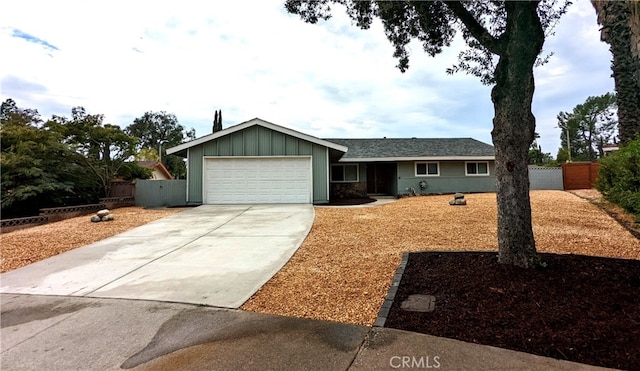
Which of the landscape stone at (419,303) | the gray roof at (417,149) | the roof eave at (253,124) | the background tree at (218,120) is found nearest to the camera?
the landscape stone at (419,303)

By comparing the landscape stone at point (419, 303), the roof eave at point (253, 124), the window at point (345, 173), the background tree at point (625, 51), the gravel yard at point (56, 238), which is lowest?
the landscape stone at point (419, 303)

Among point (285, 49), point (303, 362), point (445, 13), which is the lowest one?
point (303, 362)

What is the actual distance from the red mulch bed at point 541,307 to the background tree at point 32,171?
43.2 feet

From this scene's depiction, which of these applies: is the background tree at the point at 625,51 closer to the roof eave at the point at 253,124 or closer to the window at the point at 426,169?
the window at the point at 426,169

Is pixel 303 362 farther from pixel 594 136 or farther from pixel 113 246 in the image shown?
pixel 594 136

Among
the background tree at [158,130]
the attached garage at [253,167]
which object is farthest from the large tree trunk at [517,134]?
the background tree at [158,130]

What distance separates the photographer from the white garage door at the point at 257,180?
1326 centimetres

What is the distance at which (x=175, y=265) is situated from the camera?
5.35 metres

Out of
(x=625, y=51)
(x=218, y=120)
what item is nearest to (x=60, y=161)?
(x=218, y=120)

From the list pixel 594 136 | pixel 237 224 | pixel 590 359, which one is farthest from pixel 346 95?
pixel 594 136

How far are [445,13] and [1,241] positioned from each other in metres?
11.7

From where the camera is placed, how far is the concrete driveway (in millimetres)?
4219

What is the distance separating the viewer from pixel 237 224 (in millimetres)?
8875

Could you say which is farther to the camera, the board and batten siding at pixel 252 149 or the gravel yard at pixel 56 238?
the board and batten siding at pixel 252 149
